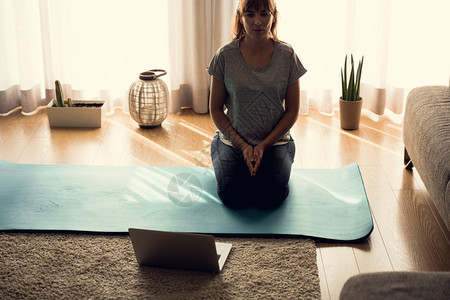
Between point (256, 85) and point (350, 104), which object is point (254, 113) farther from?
point (350, 104)

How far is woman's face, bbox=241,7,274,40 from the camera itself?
7.80ft

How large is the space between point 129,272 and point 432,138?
1225 millimetres

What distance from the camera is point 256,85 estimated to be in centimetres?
252

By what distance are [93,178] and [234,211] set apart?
733mm

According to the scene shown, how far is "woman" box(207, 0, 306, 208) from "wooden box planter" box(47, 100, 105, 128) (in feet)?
3.61

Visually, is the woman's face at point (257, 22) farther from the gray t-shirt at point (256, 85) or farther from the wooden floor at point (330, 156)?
the wooden floor at point (330, 156)

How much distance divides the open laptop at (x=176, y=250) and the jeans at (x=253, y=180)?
47cm

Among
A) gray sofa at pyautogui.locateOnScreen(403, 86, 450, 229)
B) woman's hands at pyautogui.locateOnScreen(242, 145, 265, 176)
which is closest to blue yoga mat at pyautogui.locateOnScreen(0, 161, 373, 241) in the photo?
woman's hands at pyautogui.locateOnScreen(242, 145, 265, 176)

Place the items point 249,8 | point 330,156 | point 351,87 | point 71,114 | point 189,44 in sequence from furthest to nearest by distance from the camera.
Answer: point 189,44 < point 71,114 < point 351,87 < point 330,156 < point 249,8

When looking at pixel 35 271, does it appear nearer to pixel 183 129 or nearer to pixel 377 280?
pixel 377 280

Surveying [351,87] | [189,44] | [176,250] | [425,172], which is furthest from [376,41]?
[176,250]

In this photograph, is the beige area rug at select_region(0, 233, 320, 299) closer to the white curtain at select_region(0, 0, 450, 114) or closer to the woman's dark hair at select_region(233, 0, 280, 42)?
the woman's dark hair at select_region(233, 0, 280, 42)

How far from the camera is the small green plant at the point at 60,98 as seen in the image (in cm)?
338

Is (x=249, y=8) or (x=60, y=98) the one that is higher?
(x=249, y=8)
